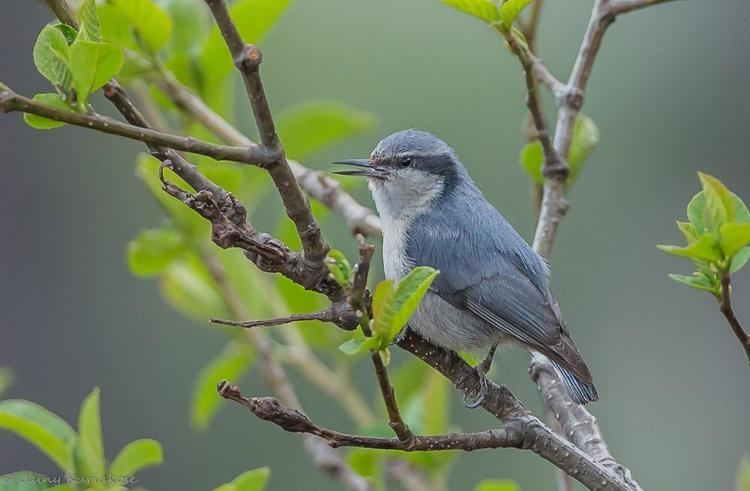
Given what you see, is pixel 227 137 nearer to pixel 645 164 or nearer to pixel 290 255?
pixel 290 255

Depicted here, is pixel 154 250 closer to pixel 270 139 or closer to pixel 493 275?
pixel 493 275

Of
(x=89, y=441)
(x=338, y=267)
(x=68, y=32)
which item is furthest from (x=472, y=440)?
(x=68, y=32)

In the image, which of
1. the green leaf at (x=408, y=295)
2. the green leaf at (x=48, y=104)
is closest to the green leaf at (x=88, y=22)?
the green leaf at (x=48, y=104)

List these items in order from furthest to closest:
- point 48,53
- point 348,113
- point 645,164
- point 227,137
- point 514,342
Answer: point 645,164 < point 348,113 < point 514,342 < point 227,137 < point 48,53

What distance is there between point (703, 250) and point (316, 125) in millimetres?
1590

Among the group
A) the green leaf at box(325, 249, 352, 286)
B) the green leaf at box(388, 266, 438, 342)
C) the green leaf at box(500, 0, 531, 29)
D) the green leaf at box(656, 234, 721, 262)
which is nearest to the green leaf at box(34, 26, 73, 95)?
the green leaf at box(325, 249, 352, 286)

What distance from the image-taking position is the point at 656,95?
6977 mm

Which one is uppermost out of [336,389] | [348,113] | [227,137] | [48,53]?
[348,113]

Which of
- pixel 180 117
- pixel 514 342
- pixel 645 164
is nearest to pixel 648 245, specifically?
pixel 645 164

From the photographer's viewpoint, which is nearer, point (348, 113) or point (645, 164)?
point (348, 113)

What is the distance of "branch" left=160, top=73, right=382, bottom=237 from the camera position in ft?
8.91

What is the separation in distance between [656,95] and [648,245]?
1.16 m

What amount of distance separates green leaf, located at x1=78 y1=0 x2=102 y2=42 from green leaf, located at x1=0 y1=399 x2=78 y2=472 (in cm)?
76

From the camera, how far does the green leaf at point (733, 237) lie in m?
1.69
